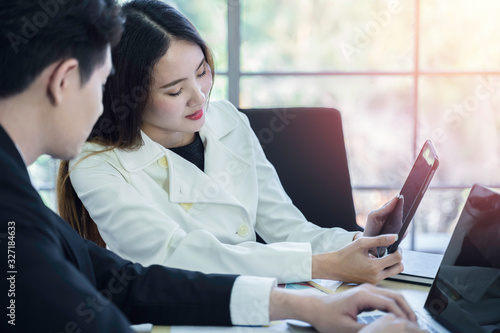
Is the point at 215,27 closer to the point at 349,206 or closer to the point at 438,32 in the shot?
the point at 438,32

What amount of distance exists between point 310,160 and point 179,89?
1.79ft

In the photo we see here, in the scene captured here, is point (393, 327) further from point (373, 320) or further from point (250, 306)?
point (250, 306)

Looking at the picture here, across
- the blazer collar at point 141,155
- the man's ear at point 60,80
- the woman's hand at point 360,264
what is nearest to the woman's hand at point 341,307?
the woman's hand at point 360,264

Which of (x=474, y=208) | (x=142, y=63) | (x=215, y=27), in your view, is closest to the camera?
(x=474, y=208)

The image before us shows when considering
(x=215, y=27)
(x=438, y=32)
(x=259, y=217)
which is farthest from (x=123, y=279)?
(x=438, y=32)

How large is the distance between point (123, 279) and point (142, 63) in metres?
0.65

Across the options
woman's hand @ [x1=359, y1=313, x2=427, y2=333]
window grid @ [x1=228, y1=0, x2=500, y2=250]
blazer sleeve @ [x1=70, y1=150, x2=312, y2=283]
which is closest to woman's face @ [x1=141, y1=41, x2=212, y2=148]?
blazer sleeve @ [x1=70, y1=150, x2=312, y2=283]

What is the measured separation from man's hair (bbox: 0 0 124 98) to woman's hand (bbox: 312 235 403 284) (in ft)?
2.31

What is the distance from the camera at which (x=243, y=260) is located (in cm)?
130

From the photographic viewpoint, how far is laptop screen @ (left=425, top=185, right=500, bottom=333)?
0.90m

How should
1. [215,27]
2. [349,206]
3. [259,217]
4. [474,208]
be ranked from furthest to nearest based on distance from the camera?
[215,27]
[349,206]
[259,217]
[474,208]

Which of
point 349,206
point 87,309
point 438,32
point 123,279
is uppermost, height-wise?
point 438,32

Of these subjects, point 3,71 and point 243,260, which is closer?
point 3,71

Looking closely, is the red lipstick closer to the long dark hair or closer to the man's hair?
the long dark hair
